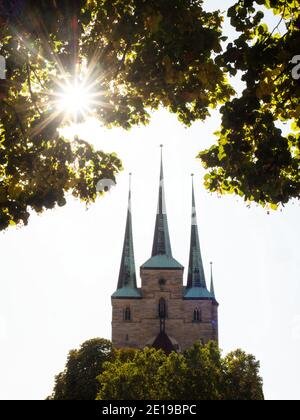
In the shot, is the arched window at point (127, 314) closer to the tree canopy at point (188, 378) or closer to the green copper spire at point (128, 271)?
the green copper spire at point (128, 271)

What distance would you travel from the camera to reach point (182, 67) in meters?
9.55

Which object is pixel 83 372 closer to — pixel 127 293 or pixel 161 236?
pixel 127 293

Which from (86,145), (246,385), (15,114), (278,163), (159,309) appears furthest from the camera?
(159,309)

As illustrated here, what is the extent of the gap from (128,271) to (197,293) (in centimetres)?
836

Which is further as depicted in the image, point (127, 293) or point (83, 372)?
point (127, 293)

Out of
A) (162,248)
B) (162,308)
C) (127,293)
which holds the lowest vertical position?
(162,308)

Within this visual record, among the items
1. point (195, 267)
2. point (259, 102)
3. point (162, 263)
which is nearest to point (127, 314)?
point (162, 263)

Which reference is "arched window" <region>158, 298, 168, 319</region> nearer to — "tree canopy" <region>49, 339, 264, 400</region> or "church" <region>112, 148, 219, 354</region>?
"church" <region>112, 148, 219, 354</region>

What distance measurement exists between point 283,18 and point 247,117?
4.89 ft

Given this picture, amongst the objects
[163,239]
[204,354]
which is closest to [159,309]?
[163,239]

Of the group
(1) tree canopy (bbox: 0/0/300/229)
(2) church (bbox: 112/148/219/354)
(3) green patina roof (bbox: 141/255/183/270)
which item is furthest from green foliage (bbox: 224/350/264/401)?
(1) tree canopy (bbox: 0/0/300/229)

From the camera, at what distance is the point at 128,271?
7581 cm

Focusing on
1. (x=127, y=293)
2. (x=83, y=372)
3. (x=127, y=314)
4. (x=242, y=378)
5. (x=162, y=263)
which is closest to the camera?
(x=242, y=378)
